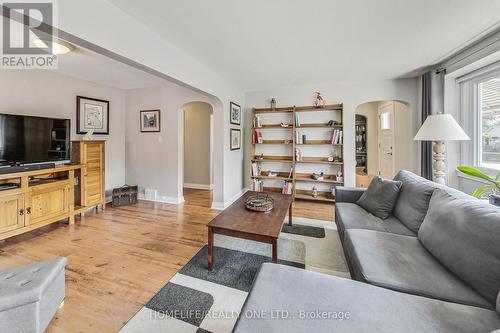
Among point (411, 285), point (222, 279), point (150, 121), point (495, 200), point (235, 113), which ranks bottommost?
point (222, 279)

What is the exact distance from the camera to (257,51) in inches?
104

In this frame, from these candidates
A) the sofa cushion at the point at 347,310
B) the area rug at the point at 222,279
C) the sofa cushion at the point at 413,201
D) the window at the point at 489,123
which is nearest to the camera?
the sofa cushion at the point at 347,310

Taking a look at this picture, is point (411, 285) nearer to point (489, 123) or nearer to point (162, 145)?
point (489, 123)

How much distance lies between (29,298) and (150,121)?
362 cm

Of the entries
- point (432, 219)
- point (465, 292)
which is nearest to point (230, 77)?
point (432, 219)

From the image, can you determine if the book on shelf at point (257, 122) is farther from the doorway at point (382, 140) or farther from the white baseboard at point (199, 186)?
the doorway at point (382, 140)

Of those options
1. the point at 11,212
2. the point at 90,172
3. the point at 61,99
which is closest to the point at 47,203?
the point at 11,212

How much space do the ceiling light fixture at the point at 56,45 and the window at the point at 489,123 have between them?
5.13 meters

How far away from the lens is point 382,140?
17.9 ft

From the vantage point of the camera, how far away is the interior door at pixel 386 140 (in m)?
4.80

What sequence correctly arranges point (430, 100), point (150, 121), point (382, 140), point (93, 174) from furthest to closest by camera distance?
point (382, 140) → point (150, 121) → point (93, 174) → point (430, 100)

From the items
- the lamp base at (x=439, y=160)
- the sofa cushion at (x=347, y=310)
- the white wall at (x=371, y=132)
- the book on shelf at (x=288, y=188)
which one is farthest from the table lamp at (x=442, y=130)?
the white wall at (x=371, y=132)

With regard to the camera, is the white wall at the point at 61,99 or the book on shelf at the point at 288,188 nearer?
the white wall at the point at 61,99

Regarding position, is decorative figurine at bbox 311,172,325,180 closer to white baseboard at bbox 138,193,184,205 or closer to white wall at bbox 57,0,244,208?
white wall at bbox 57,0,244,208
